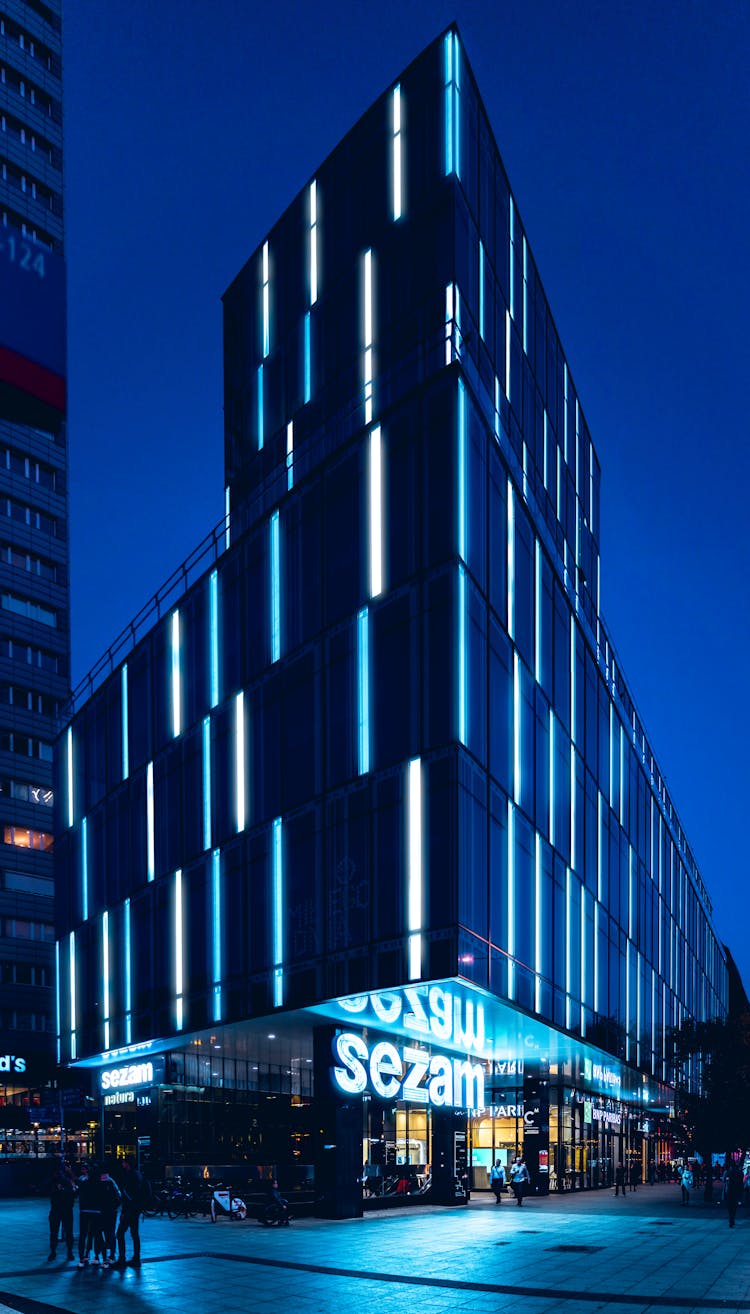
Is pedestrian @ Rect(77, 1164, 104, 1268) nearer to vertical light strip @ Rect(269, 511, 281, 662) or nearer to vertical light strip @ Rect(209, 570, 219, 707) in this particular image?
vertical light strip @ Rect(269, 511, 281, 662)

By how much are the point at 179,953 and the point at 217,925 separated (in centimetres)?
349

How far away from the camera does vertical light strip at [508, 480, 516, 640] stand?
39625mm

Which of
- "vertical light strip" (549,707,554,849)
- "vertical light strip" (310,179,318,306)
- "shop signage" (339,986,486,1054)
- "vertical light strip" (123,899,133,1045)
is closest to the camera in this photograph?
"shop signage" (339,986,486,1054)

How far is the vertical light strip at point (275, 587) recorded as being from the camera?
4094 cm

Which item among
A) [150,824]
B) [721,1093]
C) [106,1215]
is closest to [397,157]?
[150,824]

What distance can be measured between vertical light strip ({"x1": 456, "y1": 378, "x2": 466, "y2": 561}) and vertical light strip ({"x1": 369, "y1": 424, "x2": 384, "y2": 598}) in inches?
119

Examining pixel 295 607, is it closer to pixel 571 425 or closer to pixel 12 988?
pixel 571 425

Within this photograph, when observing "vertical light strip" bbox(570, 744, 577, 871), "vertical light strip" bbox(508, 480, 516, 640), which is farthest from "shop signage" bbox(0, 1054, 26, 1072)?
"vertical light strip" bbox(508, 480, 516, 640)

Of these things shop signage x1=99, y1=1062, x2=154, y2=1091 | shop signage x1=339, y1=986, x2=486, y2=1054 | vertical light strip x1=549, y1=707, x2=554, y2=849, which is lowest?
shop signage x1=99, y1=1062, x2=154, y2=1091

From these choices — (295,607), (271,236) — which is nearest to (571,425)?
(271,236)

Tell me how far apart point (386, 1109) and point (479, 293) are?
3105 centimetres

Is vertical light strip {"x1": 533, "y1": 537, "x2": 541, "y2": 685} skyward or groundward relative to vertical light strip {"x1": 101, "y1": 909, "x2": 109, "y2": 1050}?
skyward

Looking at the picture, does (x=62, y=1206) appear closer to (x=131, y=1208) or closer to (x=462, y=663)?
(x=131, y=1208)

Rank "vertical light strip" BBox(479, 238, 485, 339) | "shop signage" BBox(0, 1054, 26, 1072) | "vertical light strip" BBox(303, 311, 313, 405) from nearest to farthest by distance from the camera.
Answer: "vertical light strip" BBox(479, 238, 485, 339), "vertical light strip" BBox(303, 311, 313, 405), "shop signage" BBox(0, 1054, 26, 1072)
